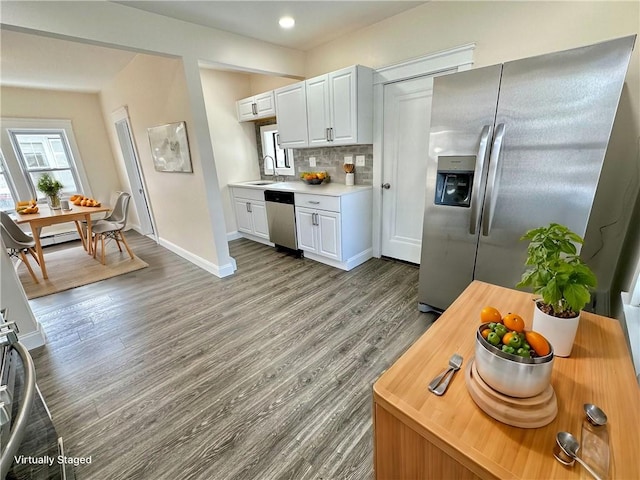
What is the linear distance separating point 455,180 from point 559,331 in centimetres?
141

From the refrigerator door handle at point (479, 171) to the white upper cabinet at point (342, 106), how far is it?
4.79ft

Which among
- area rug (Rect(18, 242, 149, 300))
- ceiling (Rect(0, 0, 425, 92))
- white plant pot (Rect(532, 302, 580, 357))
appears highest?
ceiling (Rect(0, 0, 425, 92))

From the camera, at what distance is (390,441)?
2.56 feet

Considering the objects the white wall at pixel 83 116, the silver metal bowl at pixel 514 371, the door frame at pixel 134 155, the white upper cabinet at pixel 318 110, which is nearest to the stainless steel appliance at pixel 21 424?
the silver metal bowl at pixel 514 371

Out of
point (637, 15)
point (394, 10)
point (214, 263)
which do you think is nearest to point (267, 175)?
point (214, 263)

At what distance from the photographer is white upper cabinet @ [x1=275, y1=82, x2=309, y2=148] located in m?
3.40

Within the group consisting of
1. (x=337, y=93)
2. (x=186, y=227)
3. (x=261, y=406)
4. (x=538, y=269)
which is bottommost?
(x=261, y=406)

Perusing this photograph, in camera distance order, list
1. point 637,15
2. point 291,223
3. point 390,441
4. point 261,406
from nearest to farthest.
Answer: point 390,441 < point 261,406 < point 637,15 < point 291,223

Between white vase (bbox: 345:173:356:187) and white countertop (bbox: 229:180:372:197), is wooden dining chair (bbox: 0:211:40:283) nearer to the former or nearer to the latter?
white countertop (bbox: 229:180:372:197)

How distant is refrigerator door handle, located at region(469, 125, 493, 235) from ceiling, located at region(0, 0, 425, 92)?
170 centimetres

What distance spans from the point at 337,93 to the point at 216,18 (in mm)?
1340

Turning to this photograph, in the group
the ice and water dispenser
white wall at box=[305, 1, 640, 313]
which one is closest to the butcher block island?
the ice and water dispenser

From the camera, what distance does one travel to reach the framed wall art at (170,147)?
10.2 feet

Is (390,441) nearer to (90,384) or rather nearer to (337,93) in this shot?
(90,384)
